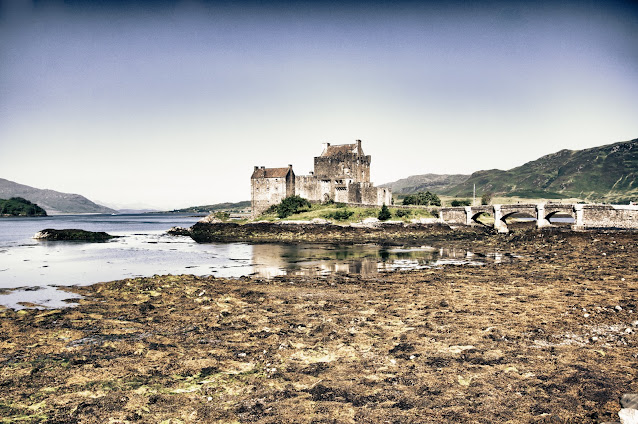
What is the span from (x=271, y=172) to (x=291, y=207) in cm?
1512

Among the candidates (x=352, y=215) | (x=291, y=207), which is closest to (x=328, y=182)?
(x=291, y=207)

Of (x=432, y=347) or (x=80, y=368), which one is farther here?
(x=432, y=347)

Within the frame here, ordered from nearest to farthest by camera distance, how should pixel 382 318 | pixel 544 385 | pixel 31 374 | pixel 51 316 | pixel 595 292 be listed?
pixel 544 385 → pixel 31 374 → pixel 382 318 → pixel 51 316 → pixel 595 292

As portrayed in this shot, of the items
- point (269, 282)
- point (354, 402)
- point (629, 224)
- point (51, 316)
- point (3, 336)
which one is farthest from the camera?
point (629, 224)

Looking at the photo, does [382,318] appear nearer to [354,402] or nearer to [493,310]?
[493,310]

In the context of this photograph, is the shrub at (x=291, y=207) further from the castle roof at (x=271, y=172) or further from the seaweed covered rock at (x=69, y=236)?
the seaweed covered rock at (x=69, y=236)

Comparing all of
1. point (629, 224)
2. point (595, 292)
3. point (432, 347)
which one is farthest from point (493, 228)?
point (432, 347)

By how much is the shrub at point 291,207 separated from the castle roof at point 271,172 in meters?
9.92

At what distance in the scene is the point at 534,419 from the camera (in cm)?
707

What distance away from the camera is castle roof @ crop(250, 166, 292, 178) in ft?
284

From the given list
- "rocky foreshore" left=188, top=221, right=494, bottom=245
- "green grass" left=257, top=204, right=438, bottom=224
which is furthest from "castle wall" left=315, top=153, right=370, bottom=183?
"rocky foreshore" left=188, top=221, right=494, bottom=245

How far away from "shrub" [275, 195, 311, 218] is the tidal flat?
56.2m

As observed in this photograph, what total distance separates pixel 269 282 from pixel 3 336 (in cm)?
1253

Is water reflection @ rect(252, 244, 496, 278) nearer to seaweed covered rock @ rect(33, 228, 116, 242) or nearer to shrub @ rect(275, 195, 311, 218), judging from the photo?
shrub @ rect(275, 195, 311, 218)
